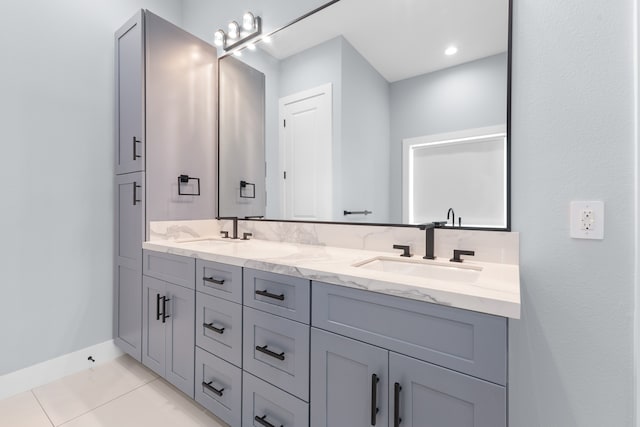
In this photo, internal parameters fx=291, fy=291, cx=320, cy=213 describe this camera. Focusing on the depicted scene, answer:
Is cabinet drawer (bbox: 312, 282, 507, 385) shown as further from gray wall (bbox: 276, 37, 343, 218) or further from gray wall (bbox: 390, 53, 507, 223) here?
gray wall (bbox: 276, 37, 343, 218)

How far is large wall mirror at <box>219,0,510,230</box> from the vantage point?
122 centimetres

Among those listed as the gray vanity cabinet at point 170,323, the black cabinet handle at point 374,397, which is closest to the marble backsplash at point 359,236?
the gray vanity cabinet at point 170,323

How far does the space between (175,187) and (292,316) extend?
1364 millimetres

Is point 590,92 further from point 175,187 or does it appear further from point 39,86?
point 39,86

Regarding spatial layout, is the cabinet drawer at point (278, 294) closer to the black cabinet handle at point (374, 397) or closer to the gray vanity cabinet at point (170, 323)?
the black cabinet handle at point (374, 397)

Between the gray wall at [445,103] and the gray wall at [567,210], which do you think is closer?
the gray wall at [567,210]

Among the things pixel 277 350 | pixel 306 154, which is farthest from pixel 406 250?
pixel 306 154

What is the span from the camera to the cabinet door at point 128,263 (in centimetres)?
186

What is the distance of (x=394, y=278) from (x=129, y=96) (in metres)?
2.04

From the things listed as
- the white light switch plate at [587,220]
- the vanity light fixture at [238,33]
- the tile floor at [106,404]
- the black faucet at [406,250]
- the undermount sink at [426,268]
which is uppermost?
the vanity light fixture at [238,33]

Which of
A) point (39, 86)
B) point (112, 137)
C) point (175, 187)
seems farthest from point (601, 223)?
point (39, 86)

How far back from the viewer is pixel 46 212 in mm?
1800

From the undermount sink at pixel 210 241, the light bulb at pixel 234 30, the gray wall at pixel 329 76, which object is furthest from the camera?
the light bulb at pixel 234 30

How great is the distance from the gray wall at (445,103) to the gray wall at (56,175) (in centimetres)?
198
